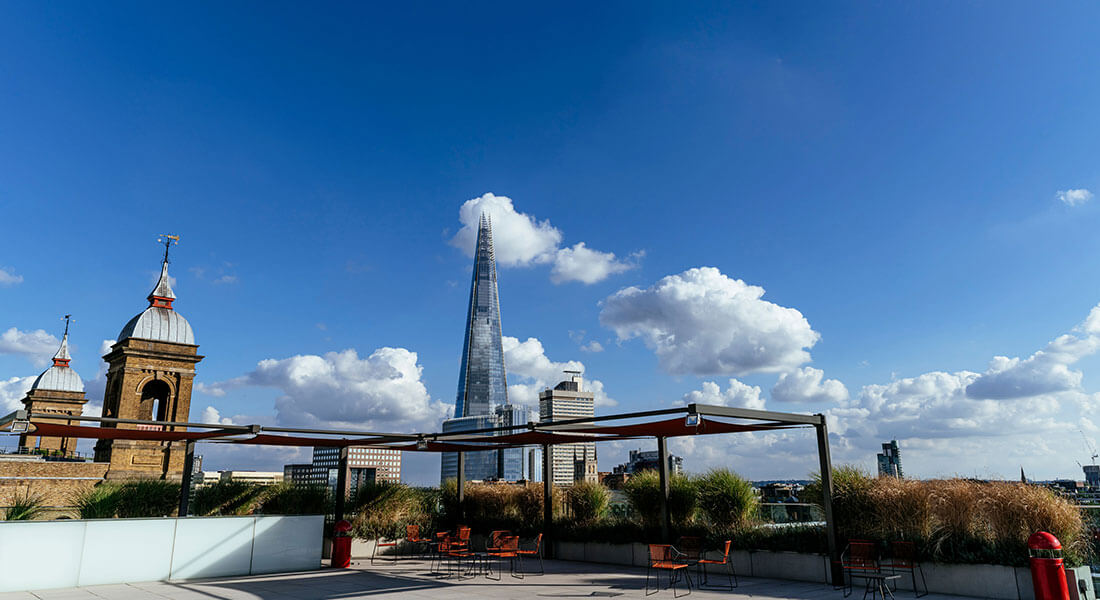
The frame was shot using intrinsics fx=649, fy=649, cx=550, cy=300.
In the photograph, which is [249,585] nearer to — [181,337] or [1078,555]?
[1078,555]

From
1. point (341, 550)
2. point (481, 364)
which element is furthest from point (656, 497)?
point (481, 364)

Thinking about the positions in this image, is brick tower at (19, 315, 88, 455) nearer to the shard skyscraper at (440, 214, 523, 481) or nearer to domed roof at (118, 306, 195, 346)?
domed roof at (118, 306, 195, 346)

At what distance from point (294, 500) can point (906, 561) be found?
11562 mm

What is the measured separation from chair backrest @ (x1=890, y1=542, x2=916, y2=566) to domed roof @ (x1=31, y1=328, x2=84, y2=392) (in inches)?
1583

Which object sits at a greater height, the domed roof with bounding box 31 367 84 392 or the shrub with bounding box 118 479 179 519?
the domed roof with bounding box 31 367 84 392

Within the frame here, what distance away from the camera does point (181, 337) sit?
23812 mm

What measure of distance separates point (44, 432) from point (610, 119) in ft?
37.3

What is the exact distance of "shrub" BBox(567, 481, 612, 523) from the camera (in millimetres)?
13203

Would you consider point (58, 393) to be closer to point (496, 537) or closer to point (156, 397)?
point (156, 397)

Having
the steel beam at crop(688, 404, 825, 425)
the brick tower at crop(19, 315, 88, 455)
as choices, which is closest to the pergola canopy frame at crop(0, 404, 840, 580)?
the steel beam at crop(688, 404, 825, 425)

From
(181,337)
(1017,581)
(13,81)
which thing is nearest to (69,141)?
(13,81)

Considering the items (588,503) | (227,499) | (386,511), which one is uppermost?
(227,499)

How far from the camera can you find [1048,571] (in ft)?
22.2

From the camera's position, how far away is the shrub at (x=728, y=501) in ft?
35.9
